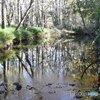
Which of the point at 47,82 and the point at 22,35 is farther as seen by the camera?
the point at 22,35

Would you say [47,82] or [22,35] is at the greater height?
[22,35]

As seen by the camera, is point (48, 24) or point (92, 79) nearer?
point (92, 79)

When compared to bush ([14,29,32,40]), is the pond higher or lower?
lower

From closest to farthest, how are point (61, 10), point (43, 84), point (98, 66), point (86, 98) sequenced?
point (86, 98)
point (43, 84)
point (98, 66)
point (61, 10)

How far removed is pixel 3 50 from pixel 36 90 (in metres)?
11.7

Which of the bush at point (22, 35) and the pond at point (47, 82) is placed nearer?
the pond at point (47, 82)

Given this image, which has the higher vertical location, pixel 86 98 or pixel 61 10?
pixel 61 10

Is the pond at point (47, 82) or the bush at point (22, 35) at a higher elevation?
the bush at point (22, 35)

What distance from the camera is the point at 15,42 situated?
2653 cm

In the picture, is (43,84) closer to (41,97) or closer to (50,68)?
(41,97)

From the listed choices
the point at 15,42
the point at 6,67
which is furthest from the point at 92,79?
the point at 15,42

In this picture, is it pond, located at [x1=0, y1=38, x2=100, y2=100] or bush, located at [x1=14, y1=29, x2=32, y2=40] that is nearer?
pond, located at [x1=0, y1=38, x2=100, y2=100]

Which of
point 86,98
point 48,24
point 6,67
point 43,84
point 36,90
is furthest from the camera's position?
point 48,24

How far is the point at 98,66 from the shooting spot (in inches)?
534
